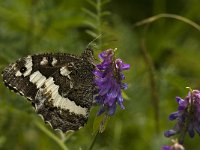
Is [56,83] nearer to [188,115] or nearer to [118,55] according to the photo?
[188,115]

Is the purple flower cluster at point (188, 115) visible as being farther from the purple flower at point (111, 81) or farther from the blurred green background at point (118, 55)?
the blurred green background at point (118, 55)

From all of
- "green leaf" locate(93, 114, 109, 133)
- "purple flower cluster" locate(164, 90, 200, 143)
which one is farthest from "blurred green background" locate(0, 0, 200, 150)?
"purple flower cluster" locate(164, 90, 200, 143)

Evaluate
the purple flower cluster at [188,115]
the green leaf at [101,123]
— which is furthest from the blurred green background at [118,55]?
the purple flower cluster at [188,115]

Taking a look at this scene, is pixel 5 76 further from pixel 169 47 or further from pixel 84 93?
pixel 169 47

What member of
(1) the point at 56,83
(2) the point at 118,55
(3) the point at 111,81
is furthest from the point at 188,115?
(2) the point at 118,55

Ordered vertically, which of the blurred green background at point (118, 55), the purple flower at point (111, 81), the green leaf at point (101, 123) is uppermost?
the blurred green background at point (118, 55)

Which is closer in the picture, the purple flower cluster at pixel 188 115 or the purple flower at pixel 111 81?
the purple flower cluster at pixel 188 115
